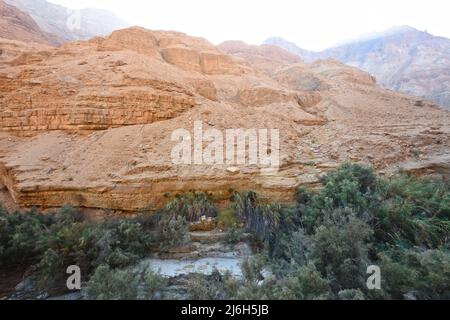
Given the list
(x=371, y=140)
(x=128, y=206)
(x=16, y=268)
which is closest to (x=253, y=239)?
(x=128, y=206)

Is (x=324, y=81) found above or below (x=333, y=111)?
above

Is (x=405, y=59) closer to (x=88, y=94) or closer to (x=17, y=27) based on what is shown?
(x=17, y=27)

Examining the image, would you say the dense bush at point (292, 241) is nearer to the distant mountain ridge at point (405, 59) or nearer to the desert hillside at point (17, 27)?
the desert hillside at point (17, 27)

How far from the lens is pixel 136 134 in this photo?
22.9ft

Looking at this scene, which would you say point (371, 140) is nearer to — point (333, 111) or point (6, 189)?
point (333, 111)

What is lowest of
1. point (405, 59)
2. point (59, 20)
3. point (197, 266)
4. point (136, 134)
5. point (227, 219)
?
point (197, 266)

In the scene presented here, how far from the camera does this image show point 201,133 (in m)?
6.92

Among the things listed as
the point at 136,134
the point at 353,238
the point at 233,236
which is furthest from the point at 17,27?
the point at 353,238

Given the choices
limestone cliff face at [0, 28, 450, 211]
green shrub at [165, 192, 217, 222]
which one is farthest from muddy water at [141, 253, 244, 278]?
limestone cliff face at [0, 28, 450, 211]

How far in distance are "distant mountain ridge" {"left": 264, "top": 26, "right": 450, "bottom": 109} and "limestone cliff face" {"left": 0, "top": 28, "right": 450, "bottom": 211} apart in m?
22.8

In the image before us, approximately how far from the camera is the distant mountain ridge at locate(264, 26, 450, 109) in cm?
3291

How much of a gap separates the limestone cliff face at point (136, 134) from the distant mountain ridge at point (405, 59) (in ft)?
74.8

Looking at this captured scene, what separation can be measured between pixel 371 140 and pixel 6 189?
30.2ft

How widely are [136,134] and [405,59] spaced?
50.4 metres
